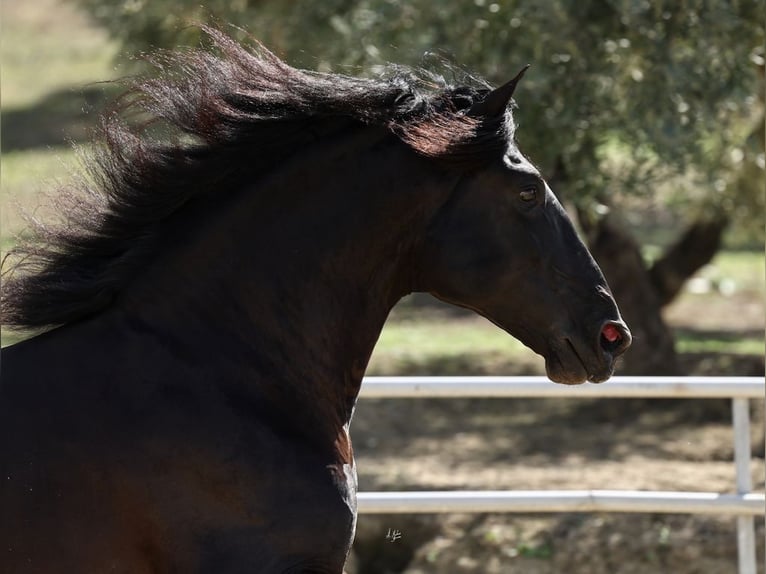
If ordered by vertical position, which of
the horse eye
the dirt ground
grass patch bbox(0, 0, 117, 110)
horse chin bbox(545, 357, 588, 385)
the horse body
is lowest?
grass patch bbox(0, 0, 117, 110)

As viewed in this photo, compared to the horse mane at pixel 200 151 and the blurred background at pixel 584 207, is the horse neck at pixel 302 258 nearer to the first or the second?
the horse mane at pixel 200 151

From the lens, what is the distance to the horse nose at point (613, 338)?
285 centimetres

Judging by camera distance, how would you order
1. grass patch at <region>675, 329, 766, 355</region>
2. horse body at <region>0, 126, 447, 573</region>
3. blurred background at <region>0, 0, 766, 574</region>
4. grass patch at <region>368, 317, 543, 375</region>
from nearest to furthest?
horse body at <region>0, 126, 447, 573</region>, blurred background at <region>0, 0, 766, 574</region>, grass patch at <region>368, 317, 543, 375</region>, grass patch at <region>675, 329, 766, 355</region>

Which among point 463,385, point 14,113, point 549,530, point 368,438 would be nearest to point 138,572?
point 463,385

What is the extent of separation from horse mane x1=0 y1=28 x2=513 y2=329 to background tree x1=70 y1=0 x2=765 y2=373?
7.41 feet

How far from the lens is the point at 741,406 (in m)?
4.69

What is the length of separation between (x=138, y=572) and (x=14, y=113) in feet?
67.3

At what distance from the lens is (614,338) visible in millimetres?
2867

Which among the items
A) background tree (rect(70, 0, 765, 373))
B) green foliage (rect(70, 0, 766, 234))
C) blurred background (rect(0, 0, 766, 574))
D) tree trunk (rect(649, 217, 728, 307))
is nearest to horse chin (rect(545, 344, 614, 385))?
blurred background (rect(0, 0, 766, 574))

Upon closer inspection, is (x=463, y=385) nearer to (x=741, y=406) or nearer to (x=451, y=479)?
(x=741, y=406)

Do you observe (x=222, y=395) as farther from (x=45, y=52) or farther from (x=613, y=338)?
(x=45, y=52)

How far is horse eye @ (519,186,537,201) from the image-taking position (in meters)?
2.79

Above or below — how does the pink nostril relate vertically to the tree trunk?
above

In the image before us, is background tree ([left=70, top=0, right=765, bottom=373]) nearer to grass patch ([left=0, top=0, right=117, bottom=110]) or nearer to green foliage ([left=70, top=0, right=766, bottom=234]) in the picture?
green foliage ([left=70, top=0, right=766, bottom=234])
